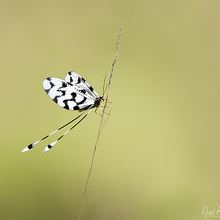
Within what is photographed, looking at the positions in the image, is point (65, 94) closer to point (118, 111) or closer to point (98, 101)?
point (98, 101)

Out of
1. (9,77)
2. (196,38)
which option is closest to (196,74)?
(196,38)

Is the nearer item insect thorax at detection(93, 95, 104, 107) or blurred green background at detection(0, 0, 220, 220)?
insect thorax at detection(93, 95, 104, 107)

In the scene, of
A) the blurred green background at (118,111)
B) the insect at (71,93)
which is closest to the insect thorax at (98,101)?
the insect at (71,93)
